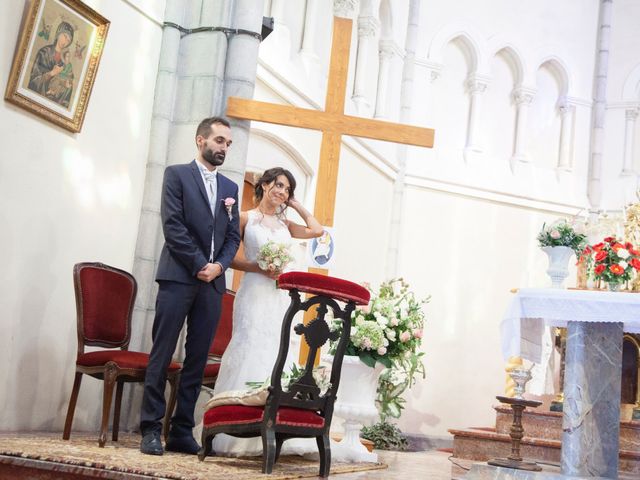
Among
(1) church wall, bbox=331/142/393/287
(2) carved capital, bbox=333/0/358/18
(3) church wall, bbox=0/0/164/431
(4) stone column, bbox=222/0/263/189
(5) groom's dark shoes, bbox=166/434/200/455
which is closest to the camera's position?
(5) groom's dark shoes, bbox=166/434/200/455

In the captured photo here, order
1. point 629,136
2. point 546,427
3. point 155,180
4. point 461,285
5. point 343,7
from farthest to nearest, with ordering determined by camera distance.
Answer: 1. point 629,136
2. point 461,285
3. point 343,7
4. point 546,427
5. point 155,180

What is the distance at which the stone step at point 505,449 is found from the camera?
714 centimetres

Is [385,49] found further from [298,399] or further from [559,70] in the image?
[298,399]

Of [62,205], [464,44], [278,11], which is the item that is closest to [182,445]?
[62,205]

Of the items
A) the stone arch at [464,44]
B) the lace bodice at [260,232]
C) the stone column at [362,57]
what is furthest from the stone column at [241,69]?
the stone arch at [464,44]

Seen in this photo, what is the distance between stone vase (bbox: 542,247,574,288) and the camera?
5.75 metres

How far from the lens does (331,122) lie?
6914 mm

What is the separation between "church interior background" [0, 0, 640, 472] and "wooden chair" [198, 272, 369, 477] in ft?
5.82

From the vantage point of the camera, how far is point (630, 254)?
5.85m

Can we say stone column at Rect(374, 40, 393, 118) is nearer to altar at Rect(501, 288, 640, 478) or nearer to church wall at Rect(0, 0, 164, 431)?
church wall at Rect(0, 0, 164, 431)

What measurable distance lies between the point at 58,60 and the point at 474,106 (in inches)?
335

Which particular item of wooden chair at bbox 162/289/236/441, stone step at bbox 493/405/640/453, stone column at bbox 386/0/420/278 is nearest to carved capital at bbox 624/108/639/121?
stone column at bbox 386/0/420/278

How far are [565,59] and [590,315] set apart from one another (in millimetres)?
9449

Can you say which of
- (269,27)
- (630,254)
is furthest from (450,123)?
(630,254)
